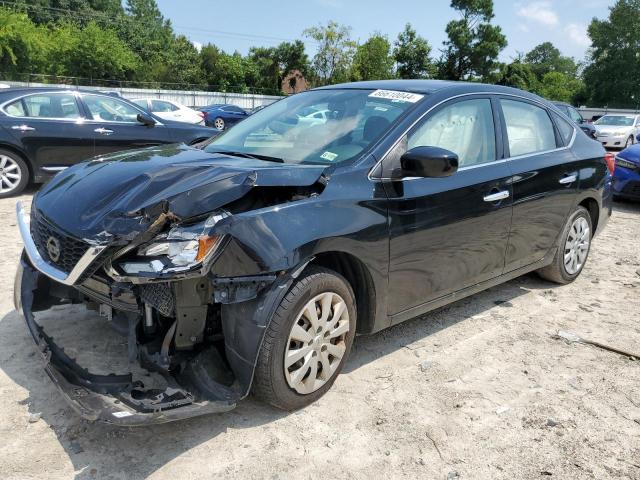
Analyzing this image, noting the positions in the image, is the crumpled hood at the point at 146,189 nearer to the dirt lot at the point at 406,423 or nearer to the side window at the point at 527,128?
the dirt lot at the point at 406,423

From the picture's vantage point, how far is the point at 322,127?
139 inches

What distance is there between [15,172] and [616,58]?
194ft

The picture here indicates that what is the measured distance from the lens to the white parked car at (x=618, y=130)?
20.0 metres

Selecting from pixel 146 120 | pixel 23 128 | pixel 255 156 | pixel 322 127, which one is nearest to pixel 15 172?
pixel 23 128

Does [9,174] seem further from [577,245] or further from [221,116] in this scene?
[221,116]

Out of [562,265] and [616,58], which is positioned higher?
[616,58]

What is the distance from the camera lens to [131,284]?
253cm

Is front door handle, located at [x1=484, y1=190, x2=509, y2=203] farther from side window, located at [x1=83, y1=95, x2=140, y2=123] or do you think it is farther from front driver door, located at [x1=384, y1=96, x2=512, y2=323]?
side window, located at [x1=83, y1=95, x2=140, y2=123]

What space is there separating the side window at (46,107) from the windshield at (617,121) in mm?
19942

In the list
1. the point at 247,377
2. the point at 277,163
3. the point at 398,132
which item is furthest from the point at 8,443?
the point at 398,132

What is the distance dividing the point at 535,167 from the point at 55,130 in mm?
6580

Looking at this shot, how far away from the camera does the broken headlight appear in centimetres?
238

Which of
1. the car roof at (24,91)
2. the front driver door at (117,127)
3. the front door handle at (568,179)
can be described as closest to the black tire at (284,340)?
the front door handle at (568,179)

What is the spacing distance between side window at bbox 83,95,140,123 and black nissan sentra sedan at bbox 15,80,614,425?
5.04m
